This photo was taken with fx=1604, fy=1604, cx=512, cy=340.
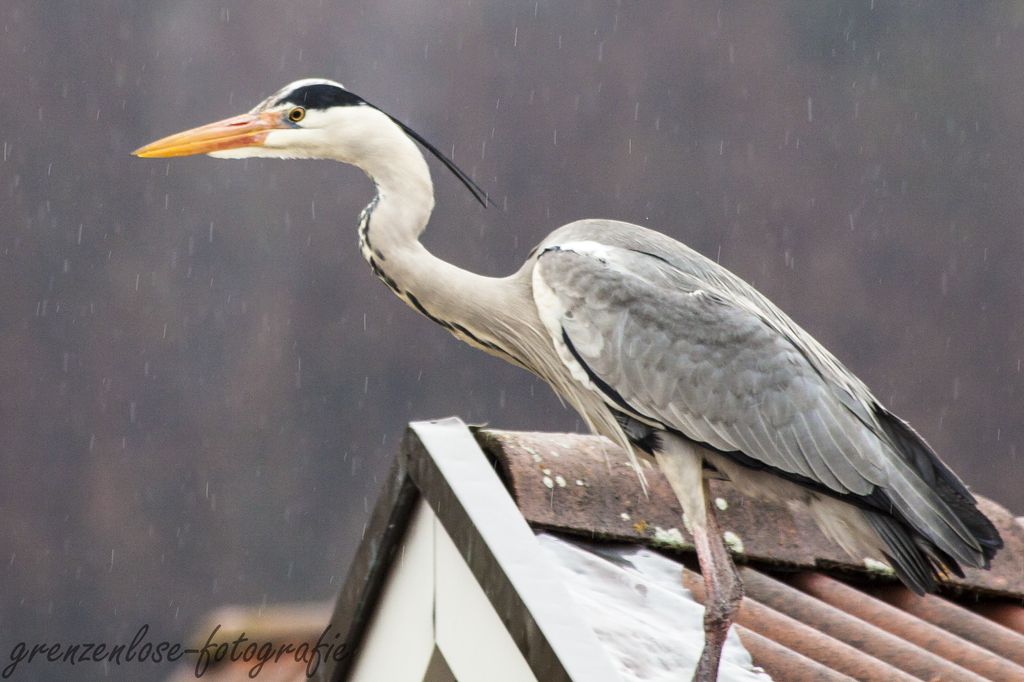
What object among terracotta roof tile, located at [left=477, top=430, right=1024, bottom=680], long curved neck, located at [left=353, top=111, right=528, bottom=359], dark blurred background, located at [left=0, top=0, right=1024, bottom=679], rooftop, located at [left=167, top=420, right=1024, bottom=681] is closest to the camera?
rooftop, located at [left=167, top=420, right=1024, bottom=681]

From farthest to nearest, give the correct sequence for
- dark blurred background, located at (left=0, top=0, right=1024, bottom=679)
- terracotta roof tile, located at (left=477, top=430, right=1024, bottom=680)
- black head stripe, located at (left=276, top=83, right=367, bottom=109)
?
dark blurred background, located at (left=0, top=0, right=1024, bottom=679) → black head stripe, located at (left=276, top=83, right=367, bottom=109) → terracotta roof tile, located at (left=477, top=430, right=1024, bottom=680)

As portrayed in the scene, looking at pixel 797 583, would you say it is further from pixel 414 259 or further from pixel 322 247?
pixel 322 247

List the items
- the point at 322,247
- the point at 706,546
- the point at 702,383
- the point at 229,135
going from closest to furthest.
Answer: the point at 706,546 < the point at 702,383 < the point at 229,135 < the point at 322,247

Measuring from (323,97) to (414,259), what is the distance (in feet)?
1.06

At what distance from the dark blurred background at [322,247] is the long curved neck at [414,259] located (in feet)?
28.3

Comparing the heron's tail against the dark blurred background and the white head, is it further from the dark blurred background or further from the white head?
the dark blurred background

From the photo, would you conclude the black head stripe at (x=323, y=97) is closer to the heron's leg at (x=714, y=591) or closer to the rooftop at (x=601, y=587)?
the rooftop at (x=601, y=587)

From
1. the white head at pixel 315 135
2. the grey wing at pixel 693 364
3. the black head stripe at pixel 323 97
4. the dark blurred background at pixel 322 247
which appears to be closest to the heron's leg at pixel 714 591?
the grey wing at pixel 693 364

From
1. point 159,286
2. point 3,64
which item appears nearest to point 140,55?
point 3,64

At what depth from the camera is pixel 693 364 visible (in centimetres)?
231

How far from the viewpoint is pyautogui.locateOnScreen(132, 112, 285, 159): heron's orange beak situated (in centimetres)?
256

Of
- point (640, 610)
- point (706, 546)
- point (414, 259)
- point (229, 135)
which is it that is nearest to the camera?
point (640, 610)

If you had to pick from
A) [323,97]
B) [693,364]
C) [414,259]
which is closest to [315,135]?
[323,97]

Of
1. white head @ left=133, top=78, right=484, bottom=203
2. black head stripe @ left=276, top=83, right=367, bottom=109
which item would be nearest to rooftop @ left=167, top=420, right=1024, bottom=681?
white head @ left=133, top=78, right=484, bottom=203
